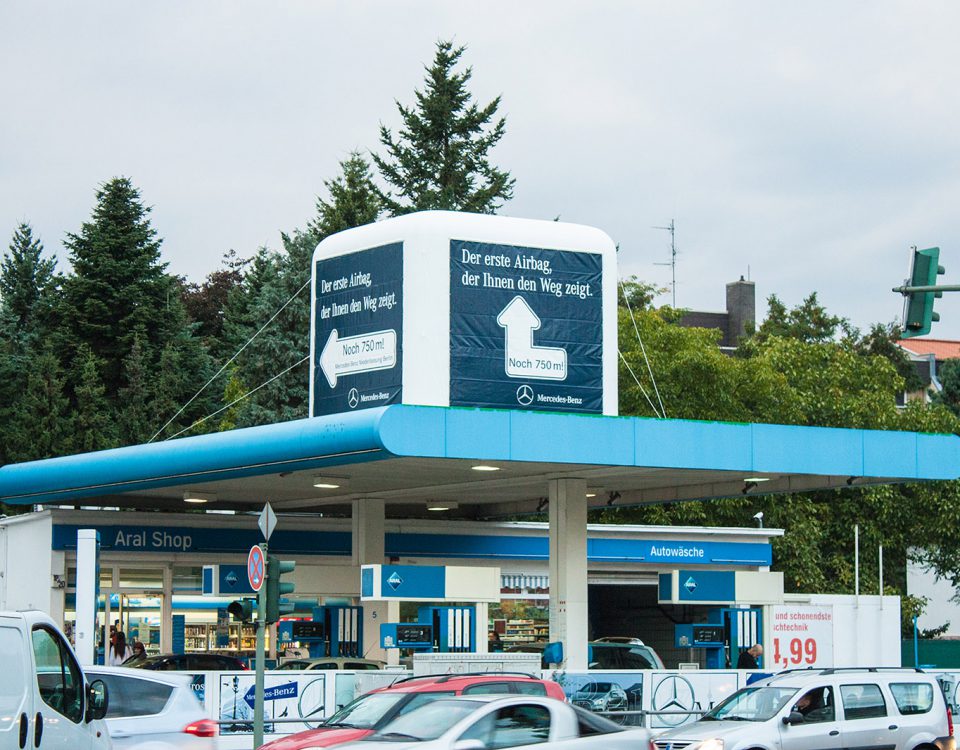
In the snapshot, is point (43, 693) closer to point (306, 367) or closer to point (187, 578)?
point (187, 578)

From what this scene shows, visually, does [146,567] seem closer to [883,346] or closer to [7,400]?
[7,400]

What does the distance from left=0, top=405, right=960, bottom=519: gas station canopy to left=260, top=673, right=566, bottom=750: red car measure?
5.38 metres

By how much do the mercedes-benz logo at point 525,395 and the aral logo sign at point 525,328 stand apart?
0.06 feet

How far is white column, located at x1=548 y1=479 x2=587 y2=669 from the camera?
26.8 meters

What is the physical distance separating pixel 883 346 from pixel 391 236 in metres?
63.5

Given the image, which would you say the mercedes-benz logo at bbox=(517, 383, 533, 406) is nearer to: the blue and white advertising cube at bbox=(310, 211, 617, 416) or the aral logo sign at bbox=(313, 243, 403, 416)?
the blue and white advertising cube at bbox=(310, 211, 617, 416)

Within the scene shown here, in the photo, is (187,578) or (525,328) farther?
(187,578)

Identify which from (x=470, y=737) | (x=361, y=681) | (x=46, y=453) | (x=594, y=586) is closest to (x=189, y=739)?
(x=470, y=737)

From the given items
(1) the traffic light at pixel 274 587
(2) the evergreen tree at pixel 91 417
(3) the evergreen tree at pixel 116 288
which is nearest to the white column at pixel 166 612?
(1) the traffic light at pixel 274 587

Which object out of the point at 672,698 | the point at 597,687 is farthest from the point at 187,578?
the point at 672,698

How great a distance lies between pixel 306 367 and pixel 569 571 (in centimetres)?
3296

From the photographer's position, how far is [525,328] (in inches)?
1106

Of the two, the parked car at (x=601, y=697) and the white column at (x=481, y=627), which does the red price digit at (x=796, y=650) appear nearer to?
the white column at (x=481, y=627)

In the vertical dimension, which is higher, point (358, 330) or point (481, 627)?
point (358, 330)
